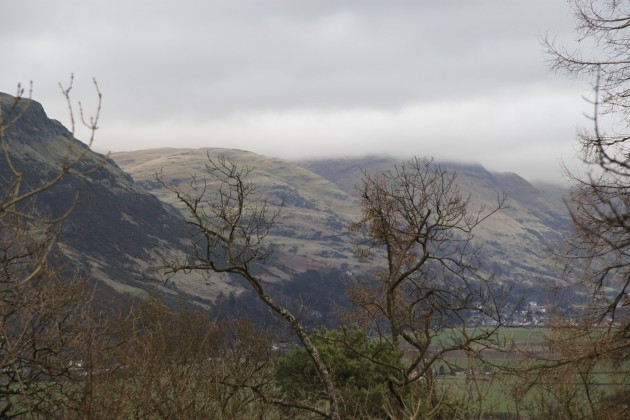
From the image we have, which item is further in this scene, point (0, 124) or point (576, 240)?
point (576, 240)

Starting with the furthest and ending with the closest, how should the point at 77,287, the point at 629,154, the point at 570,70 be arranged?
1. the point at 77,287
2. the point at 570,70
3. the point at 629,154

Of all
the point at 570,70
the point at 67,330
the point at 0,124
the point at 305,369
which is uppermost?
the point at 570,70

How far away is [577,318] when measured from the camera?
49.6ft

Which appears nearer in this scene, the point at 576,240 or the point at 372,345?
the point at 576,240

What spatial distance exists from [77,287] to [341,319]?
39.8 feet

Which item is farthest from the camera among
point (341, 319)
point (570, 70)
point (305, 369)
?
point (305, 369)

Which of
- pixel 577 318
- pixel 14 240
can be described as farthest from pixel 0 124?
pixel 577 318

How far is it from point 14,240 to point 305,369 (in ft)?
67.8

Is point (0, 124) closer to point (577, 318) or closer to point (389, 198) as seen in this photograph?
point (577, 318)

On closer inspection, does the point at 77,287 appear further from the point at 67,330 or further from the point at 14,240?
the point at 14,240

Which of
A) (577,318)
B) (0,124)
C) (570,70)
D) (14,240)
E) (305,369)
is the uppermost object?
(570,70)

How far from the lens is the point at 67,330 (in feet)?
67.0

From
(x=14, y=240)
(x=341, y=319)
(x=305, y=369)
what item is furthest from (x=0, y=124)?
(x=305, y=369)

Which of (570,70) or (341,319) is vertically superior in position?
(570,70)
